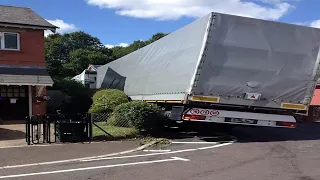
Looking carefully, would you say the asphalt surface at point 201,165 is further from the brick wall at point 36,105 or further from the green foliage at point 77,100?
the green foliage at point 77,100

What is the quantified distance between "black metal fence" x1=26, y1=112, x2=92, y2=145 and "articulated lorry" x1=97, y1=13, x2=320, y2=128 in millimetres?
2802

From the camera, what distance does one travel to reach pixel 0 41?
19.2 m

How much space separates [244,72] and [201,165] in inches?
171

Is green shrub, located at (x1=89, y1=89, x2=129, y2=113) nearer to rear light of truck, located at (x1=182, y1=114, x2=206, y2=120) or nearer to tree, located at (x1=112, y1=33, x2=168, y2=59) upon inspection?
rear light of truck, located at (x1=182, y1=114, x2=206, y2=120)

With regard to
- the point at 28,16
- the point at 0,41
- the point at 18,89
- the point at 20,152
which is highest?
the point at 28,16

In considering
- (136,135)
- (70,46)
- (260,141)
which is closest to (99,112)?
(136,135)

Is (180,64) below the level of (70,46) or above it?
below

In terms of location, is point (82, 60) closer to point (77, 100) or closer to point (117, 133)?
point (77, 100)

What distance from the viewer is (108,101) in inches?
688

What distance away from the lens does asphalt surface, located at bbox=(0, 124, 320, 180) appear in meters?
7.19

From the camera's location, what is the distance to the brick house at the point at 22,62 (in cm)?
1912

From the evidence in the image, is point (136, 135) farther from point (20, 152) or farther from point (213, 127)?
point (20, 152)

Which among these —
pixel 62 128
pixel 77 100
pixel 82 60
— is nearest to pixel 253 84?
pixel 62 128

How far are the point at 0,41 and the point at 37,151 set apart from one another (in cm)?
1101
